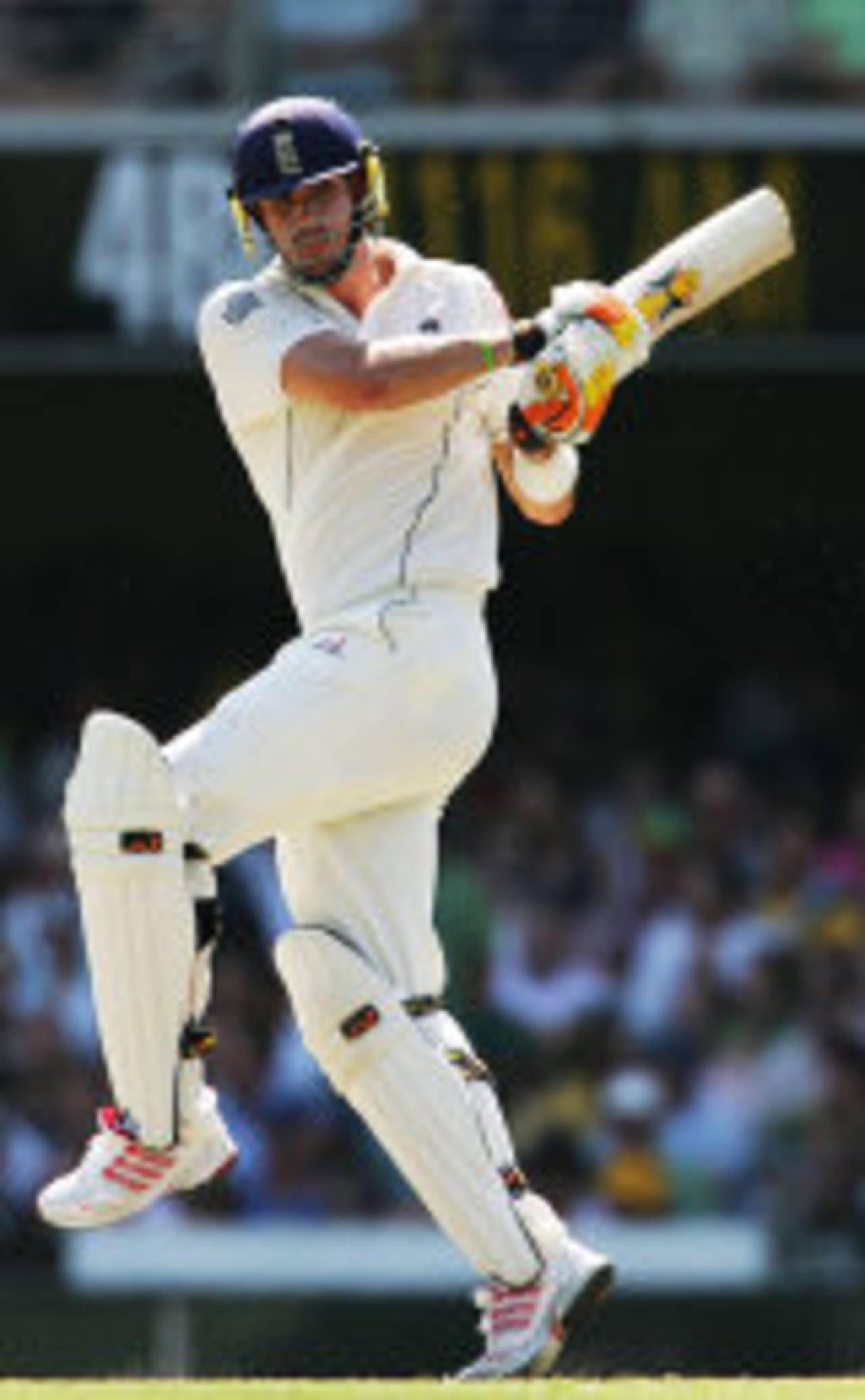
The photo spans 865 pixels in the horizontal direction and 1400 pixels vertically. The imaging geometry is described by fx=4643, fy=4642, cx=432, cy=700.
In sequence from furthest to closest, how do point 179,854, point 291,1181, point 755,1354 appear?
point 291,1181 → point 755,1354 → point 179,854

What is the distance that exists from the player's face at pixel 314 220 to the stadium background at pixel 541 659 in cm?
370

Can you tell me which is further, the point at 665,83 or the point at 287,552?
the point at 665,83

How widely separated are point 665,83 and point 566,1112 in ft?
8.81

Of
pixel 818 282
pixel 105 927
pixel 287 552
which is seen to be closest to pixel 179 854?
pixel 105 927

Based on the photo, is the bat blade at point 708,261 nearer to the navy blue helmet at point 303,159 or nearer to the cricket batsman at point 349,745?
the cricket batsman at point 349,745

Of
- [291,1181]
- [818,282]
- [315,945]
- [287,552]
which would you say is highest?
[287,552]

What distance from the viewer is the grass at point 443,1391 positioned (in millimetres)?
6262

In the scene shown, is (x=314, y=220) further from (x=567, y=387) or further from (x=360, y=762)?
(x=360, y=762)

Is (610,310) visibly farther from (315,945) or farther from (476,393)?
(315,945)

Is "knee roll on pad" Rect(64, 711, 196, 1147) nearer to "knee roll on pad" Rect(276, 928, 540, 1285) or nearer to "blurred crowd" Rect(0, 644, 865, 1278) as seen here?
"knee roll on pad" Rect(276, 928, 540, 1285)

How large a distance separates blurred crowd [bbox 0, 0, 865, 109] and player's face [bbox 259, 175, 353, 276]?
4980mm

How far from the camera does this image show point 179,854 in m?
6.70

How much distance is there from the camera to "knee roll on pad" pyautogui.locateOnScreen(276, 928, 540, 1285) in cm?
683

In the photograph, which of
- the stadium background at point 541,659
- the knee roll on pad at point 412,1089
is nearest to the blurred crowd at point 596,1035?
the stadium background at point 541,659
